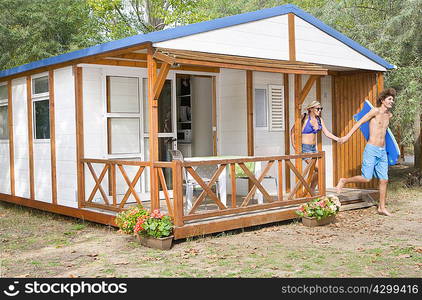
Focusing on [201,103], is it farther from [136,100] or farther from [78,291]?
[78,291]

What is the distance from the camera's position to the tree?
58.9 feet

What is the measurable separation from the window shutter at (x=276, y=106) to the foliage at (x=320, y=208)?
2174mm

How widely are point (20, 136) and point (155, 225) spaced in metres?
4.71

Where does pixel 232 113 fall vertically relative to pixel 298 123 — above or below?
above

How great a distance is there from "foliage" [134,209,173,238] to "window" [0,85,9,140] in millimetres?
5243

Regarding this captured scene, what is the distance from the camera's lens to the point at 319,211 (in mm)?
8070

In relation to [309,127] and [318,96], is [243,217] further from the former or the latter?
[318,96]

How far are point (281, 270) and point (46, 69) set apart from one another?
542cm

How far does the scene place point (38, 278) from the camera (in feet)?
18.1

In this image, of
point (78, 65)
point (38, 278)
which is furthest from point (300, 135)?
point (38, 278)

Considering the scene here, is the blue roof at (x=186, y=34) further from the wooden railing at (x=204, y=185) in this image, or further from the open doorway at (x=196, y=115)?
the open doorway at (x=196, y=115)

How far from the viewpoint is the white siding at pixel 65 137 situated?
8539mm

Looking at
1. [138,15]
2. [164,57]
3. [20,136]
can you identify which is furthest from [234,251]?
[138,15]

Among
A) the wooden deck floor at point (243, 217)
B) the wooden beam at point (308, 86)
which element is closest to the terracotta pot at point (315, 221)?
the wooden deck floor at point (243, 217)
